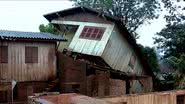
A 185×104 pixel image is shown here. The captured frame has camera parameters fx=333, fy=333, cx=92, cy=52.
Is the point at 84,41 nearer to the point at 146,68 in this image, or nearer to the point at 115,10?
the point at 146,68

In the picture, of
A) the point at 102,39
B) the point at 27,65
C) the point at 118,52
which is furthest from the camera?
the point at 118,52

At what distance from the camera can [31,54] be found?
19.7 metres

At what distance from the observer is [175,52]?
2928 cm

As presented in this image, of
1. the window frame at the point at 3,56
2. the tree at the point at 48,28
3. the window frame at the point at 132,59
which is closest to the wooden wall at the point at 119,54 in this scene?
the window frame at the point at 132,59

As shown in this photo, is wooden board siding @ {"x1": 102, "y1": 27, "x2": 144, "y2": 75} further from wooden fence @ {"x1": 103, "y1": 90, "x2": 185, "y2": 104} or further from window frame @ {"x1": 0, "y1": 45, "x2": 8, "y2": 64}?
wooden fence @ {"x1": 103, "y1": 90, "x2": 185, "y2": 104}

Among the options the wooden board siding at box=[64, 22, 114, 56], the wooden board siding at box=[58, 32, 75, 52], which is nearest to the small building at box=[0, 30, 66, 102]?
the wooden board siding at box=[64, 22, 114, 56]

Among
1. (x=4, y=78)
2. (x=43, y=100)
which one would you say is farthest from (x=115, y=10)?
(x=43, y=100)

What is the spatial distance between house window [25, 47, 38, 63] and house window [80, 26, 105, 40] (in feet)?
16.6

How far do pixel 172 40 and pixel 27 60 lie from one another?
566 inches

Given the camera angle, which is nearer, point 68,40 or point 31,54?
point 31,54

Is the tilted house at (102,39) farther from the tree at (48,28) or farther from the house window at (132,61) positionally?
the tree at (48,28)

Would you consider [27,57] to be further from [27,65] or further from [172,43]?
[172,43]

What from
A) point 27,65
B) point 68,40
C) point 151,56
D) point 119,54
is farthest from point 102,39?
point 151,56

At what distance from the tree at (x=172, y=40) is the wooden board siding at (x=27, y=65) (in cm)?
1233
